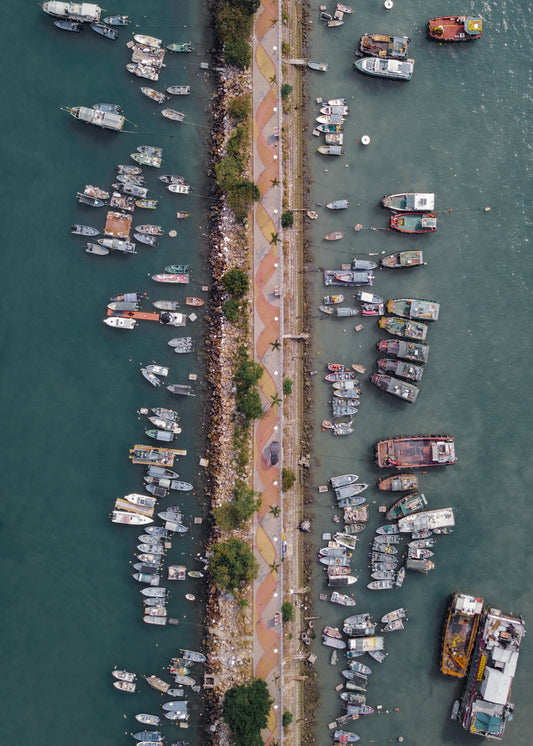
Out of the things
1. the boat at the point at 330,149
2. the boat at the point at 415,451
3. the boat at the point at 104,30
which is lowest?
the boat at the point at 415,451

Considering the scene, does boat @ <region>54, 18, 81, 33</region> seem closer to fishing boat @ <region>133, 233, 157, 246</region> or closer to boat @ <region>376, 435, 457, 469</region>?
fishing boat @ <region>133, 233, 157, 246</region>

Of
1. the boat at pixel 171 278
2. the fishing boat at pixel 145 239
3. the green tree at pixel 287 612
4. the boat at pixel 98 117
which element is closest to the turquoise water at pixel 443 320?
the green tree at pixel 287 612

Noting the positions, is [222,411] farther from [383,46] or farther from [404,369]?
[383,46]

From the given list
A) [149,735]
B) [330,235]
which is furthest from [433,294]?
[149,735]

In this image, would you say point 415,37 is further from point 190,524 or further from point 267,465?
point 190,524

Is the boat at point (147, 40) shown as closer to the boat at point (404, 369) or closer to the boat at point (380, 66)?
the boat at point (380, 66)

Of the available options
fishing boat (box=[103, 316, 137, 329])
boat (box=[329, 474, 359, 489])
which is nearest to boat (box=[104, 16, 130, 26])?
fishing boat (box=[103, 316, 137, 329])

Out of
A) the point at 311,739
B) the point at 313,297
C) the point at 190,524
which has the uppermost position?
the point at 313,297
